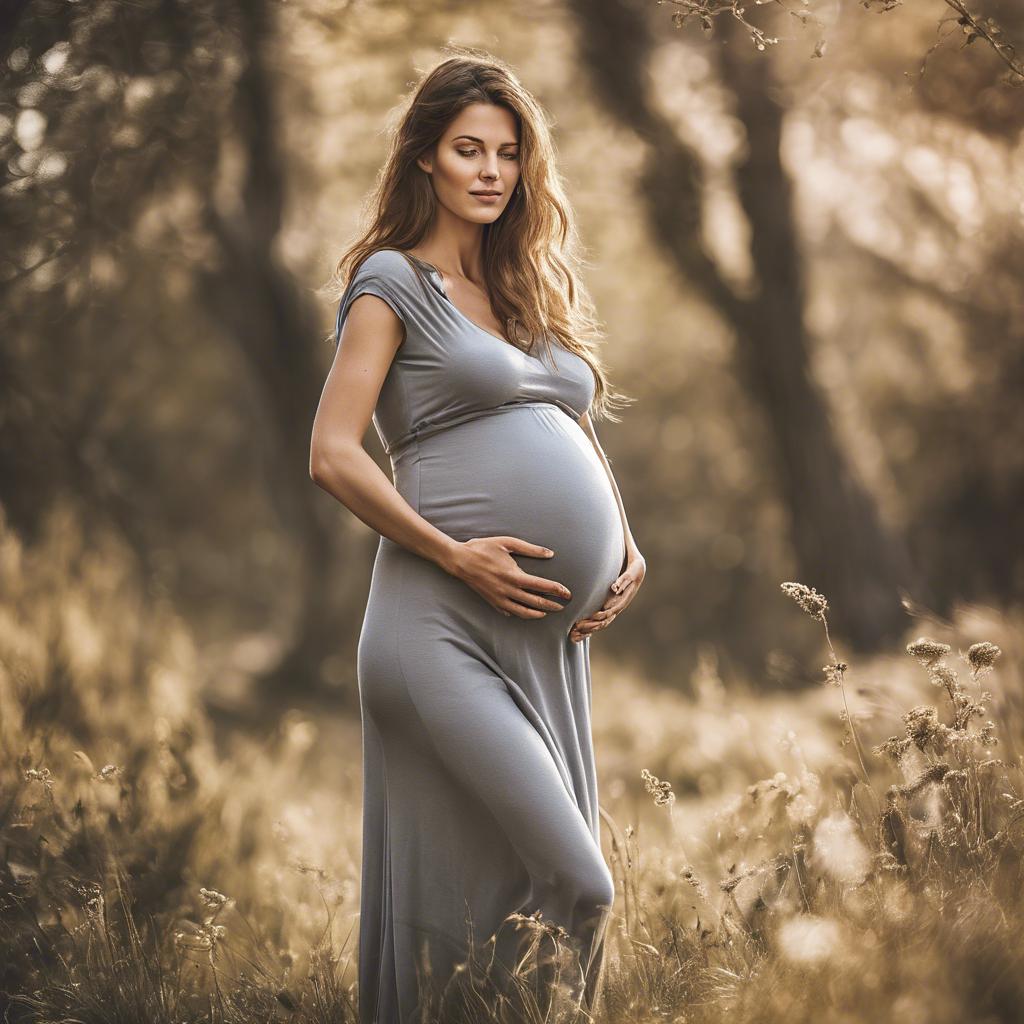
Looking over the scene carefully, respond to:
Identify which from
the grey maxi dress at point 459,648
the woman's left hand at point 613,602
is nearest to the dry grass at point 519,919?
the grey maxi dress at point 459,648

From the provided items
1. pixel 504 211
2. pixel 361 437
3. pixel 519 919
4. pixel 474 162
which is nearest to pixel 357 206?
pixel 504 211

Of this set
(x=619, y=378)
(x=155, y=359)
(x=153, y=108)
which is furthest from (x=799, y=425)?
(x=619, y=378)

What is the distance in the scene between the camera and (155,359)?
17203 millimetres

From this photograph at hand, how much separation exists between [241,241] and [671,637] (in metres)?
13.8

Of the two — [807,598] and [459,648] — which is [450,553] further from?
[807,598]

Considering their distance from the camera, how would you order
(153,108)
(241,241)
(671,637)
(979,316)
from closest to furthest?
(153,108)
(979,316)
(241,241)
(671,637)

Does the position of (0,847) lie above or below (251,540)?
above

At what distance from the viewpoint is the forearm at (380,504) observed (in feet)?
9.07

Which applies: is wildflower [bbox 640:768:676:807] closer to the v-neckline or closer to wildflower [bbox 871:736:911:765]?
wildflower [bbox 871:736:911:765]

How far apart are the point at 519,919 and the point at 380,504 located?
2.76ft

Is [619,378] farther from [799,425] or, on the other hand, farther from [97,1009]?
[97,1009]

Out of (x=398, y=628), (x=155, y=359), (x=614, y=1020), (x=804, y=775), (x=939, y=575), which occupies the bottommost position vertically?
(x=155, y=359)

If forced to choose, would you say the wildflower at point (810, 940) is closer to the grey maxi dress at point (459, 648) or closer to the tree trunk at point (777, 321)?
the grey maxi dress at point (459, 648)

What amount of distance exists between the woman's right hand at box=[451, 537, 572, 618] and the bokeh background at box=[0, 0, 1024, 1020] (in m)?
0.89
